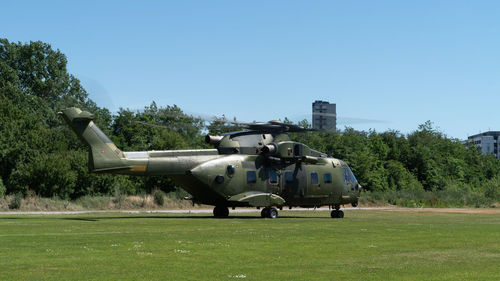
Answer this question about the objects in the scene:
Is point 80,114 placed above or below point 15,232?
above

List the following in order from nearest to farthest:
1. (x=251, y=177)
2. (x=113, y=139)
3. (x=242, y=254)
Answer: (x=242, y=254), (x=251, y=177), (x=113, y=139)

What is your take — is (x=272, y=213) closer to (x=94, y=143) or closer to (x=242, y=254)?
(x=94, y=143)

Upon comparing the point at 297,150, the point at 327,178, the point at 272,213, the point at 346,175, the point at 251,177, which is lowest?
the point at 272,213

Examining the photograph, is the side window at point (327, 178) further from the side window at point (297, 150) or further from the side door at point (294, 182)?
the side window at point (297, 150)

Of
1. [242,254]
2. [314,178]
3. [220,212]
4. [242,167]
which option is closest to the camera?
[242,254]

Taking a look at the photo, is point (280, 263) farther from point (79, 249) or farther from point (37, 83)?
point (37, 83)

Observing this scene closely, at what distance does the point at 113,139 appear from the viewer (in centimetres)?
8575

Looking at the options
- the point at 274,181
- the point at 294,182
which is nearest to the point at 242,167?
the point at 274,181

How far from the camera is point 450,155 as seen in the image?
113 metres

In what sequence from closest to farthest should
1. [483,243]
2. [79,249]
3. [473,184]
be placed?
1. [79,249]
2. [483,243]
3. [473,184]

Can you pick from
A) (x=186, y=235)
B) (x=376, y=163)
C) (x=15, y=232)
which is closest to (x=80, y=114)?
(x=15, y=232)

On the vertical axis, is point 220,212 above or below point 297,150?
below

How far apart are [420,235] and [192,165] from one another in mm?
15914

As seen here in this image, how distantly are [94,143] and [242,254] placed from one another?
18.5 m
